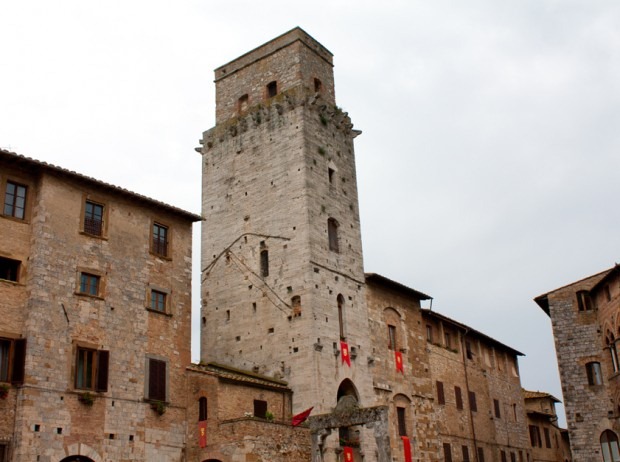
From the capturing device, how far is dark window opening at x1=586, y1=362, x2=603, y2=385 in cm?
3494

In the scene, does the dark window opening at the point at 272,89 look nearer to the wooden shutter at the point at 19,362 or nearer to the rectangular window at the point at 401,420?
the rectangular window at the point at 401,420

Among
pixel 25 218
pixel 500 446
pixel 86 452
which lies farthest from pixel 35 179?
pixel 500 446

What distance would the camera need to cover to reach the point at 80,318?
915 inches

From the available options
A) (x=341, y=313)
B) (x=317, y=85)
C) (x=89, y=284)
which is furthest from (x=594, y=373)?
(x=89, y=284)

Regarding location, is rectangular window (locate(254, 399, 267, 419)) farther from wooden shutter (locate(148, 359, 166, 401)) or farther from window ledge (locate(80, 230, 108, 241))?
window ledge (locate(80, 230, 108, 241))

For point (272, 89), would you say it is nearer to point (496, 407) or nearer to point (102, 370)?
point (102, 370)

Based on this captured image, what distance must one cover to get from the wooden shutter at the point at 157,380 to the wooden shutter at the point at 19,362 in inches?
180

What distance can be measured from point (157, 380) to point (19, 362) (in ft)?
16.4

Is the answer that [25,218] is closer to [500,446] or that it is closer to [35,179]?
[35,179]

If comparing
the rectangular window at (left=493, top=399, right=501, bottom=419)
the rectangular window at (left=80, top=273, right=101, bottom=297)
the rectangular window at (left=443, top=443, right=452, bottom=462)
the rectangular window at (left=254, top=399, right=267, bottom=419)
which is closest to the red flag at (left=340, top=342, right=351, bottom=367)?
the rectangular window at (left=254, top=399, right=267, bottom=419)

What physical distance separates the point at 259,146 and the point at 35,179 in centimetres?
1343

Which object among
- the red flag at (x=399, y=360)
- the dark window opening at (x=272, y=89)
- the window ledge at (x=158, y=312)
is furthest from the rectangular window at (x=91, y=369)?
the dark window opening at (x=272, y=89)

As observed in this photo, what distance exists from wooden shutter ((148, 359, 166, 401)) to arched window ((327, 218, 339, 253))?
427 inches

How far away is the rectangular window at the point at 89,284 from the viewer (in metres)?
23.8
